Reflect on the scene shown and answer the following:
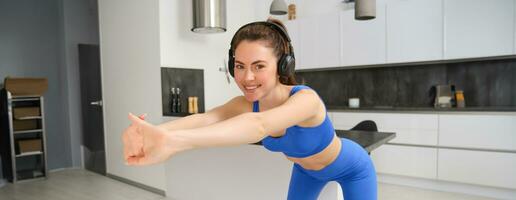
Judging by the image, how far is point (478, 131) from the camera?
121 inches

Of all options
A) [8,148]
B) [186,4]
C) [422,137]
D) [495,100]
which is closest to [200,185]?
[186,4]

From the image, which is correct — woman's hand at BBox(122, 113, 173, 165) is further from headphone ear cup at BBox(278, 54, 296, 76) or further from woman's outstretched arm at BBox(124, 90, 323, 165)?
headphone ear cup at BBox(278, 54, 296, 76)

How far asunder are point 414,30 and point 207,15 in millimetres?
2177

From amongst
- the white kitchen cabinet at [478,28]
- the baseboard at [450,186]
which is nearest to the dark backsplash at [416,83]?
the white kitchen cabinet at [478,28]

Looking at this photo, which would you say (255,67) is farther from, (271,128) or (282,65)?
(271,128)

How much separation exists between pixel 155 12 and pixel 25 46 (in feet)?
7.09

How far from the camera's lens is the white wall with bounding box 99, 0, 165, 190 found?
337 centimetres

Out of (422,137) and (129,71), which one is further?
(129,71)

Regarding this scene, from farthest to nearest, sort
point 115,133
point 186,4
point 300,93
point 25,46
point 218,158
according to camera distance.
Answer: point 25,46 < point 115,133 < point 186,4 < point 218,158 < point 300,93

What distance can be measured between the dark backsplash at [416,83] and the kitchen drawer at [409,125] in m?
0.64

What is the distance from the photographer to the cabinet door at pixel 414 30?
346 centimetres

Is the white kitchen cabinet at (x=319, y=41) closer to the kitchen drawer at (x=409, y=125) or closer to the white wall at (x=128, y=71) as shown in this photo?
the kitchen drawer at (x=409, y=125)

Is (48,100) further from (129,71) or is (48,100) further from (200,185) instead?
(200,185)

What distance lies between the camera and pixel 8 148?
156 inches
